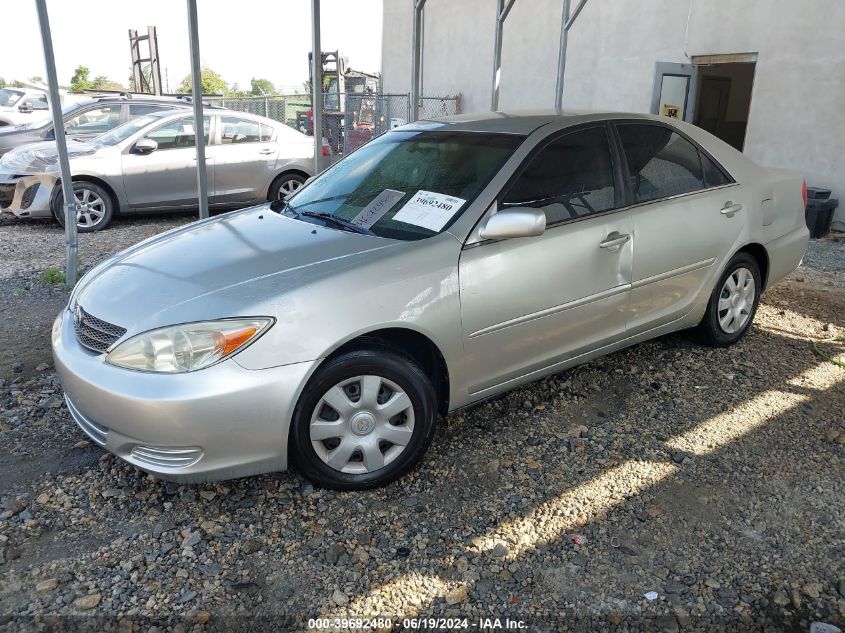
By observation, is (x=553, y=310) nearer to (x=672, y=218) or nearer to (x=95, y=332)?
(x=672, y=218)

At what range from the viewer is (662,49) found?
10727 mm

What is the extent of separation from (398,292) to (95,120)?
8.50 m

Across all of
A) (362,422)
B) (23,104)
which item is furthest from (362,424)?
(23,104)

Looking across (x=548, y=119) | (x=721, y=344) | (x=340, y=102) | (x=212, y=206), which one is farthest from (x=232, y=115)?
(x=340, y=102)

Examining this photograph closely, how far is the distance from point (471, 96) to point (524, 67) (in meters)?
2.10

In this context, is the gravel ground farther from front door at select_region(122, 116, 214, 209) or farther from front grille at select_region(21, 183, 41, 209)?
front grille at select_region(21, 183, 41, 209)

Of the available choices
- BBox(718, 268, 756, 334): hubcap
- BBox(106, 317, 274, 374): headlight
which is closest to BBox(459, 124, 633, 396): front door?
BBox(106, 317, 274, 374): headlight

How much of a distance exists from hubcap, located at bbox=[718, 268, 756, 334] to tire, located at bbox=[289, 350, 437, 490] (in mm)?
2352

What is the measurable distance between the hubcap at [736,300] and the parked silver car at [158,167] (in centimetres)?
633

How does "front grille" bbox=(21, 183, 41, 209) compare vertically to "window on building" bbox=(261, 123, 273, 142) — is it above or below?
below

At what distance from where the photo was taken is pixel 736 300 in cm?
447

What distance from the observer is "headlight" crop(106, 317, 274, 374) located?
2.61 metres

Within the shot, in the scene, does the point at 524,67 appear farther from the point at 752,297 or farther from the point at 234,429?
the point at 234,429

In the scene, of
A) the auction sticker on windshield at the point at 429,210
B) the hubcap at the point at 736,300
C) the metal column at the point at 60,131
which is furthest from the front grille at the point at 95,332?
the hubcap at the point at 736,300
